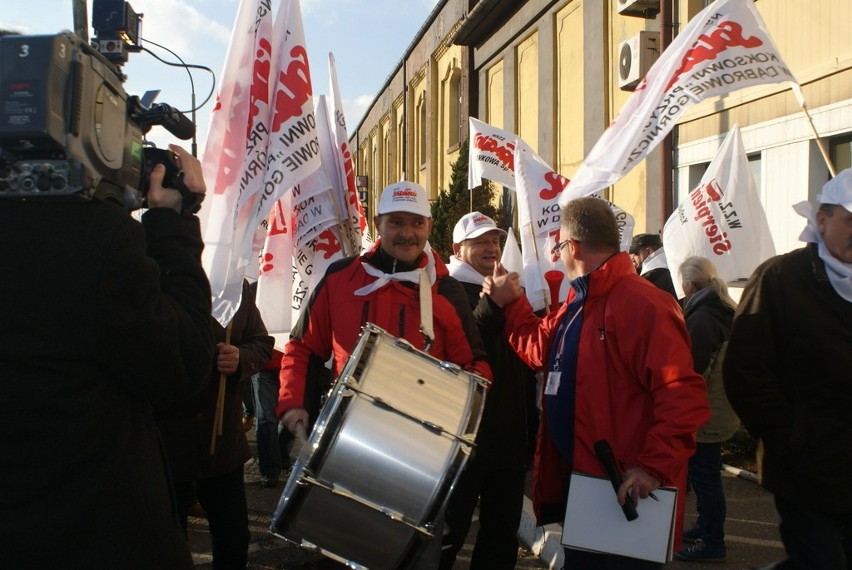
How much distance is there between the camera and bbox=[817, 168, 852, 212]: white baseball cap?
111 inches

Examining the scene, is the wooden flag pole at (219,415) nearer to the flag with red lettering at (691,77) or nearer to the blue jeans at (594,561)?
the blue jeans at (594,561)

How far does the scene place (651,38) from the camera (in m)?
10.6

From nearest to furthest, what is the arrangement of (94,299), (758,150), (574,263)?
(94,299) → (574,263) → (758,150)

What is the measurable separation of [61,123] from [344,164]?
11.5 feet

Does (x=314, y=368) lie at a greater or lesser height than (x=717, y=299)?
lesser

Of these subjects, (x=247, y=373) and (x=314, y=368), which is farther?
(x=247, y=373)

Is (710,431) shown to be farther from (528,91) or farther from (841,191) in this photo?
(528,91)

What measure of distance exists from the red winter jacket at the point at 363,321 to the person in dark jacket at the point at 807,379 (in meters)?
1.08

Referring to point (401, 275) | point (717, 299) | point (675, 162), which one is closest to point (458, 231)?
point (401, 275)

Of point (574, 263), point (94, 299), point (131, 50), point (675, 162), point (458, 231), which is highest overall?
point (675, 162)

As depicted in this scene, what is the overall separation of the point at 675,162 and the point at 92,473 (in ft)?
32.6

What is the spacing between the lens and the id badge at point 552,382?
3076mm

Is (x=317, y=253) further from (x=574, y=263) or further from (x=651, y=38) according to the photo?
(x=651, y=38)

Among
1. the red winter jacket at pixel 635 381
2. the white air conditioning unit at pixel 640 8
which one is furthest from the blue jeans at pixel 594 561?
the white air conditioning unit at pixel 640 8
